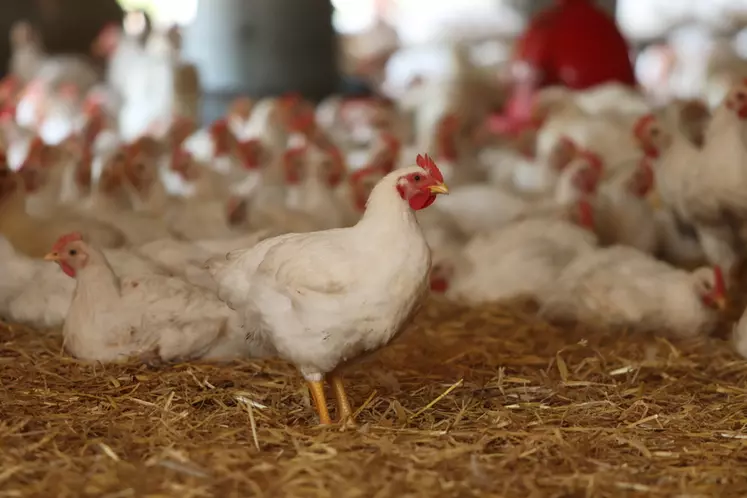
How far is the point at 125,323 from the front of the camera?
3.49 metres

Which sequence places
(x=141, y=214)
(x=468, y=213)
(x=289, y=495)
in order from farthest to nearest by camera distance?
(x=468, y=213) < (x=141, y=214) < (x=289, y=495)

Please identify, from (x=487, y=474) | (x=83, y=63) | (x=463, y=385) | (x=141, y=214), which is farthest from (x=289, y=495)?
(x=83, y=63)

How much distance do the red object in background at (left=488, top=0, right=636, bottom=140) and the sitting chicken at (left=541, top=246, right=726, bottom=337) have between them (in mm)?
3487

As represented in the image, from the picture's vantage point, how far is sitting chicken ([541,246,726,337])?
13.5 ft

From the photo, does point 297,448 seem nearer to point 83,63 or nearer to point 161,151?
point 161,151

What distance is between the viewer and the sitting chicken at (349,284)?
9.11 ft

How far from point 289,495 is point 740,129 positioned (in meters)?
3.13

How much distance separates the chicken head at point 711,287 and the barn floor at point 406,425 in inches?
7.1

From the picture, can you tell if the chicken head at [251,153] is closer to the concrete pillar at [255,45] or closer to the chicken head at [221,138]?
the chicken head at [221,138]

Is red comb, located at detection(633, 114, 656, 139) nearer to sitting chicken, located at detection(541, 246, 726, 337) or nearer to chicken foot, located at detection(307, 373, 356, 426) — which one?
sitting chicken, located at detection(541, 246, 726, 337)

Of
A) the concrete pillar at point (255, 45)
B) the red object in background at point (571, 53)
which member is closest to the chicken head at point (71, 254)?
the red object in background at point (571, 53)

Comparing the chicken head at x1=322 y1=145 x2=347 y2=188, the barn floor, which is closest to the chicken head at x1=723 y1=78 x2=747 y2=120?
the barn floor

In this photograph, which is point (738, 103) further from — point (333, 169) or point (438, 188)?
point (438, 188)


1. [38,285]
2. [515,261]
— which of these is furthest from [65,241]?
[515,261]
